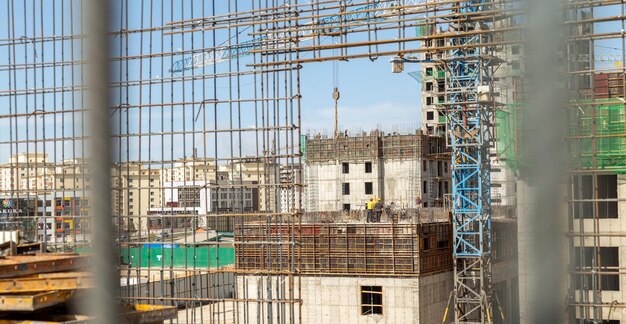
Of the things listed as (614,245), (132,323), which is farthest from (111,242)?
(614,245)

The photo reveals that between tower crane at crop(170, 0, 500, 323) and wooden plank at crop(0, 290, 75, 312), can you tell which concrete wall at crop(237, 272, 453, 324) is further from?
wooden plank at crop(0, 290, 75, 312)

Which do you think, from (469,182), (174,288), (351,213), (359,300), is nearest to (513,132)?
(359,300)

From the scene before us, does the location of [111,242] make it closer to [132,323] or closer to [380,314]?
[132,323]

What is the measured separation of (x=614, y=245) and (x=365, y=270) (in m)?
5.95

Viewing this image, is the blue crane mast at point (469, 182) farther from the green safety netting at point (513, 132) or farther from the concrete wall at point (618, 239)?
the concrete wall at point (618, 239)

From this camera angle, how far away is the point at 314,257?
1767cm

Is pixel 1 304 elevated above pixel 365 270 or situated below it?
above

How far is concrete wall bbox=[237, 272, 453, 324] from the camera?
16938 millimetres

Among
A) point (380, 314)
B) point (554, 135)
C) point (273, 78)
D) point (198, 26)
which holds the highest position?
point (198, 26)

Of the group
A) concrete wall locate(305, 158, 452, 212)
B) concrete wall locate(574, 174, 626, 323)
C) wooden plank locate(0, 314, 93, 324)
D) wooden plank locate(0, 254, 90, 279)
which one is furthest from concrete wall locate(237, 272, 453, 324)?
concrete wall locate(305, 158, 452, 212)

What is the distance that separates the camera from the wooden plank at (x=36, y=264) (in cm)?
553

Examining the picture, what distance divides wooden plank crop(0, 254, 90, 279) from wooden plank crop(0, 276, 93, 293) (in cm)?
13

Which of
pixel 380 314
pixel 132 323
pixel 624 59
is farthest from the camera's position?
pixel 380 314

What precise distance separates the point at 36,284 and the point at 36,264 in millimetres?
505
